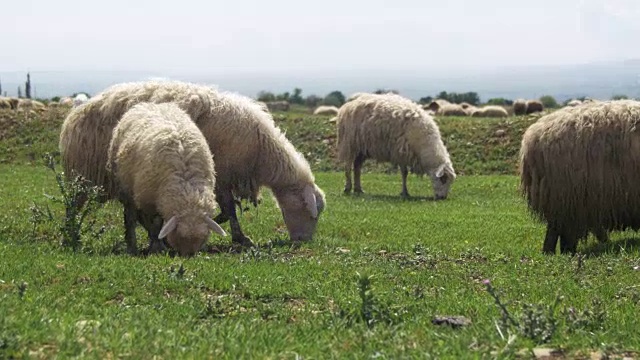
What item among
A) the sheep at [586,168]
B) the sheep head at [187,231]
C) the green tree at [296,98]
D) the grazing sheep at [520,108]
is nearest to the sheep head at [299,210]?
the sheep head at [187,231]

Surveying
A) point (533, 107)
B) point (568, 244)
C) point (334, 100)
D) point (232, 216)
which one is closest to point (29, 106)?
point (533, 107)

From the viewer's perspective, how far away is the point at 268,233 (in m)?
14.0

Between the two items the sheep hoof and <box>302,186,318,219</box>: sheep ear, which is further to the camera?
<box>302,186,318,219</box>: sheep ear

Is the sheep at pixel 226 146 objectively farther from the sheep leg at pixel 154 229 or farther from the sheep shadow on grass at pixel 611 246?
the sheep shadow on grass at pixel 611 246

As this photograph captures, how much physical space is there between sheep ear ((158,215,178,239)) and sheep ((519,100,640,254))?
187 inches

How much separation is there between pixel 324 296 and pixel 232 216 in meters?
5.57

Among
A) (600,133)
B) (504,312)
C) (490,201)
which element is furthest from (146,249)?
(490,201)

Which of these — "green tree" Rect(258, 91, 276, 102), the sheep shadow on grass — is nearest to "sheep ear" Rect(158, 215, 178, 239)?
the sheep shadow on grass

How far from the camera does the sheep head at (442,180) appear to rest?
21562mm

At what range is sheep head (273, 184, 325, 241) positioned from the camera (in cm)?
1318

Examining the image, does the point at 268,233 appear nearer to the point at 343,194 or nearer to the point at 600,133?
the point at 600,133

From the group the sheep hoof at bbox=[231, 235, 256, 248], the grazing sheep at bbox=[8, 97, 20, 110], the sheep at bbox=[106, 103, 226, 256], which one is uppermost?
the sheep at bbox=[106, 103, 226, 256]

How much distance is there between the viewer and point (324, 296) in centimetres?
743

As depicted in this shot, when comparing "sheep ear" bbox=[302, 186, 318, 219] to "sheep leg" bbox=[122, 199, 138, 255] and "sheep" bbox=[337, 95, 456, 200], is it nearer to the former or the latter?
"sheep leg" bbox=[122, 199, 138, 255]
